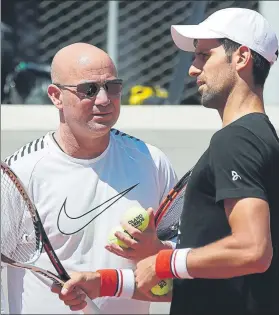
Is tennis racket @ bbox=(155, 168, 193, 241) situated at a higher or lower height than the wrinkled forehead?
lower

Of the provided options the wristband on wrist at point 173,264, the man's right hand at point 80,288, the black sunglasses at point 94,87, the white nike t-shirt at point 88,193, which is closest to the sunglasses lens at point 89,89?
the black sunglasses at point 94,87

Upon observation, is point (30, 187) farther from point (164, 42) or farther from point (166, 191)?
point (164, 42)

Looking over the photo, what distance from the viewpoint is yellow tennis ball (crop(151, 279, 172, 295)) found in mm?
3681

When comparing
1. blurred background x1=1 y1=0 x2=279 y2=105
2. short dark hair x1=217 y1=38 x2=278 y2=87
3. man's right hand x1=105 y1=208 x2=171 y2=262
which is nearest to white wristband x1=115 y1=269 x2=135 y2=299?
man's right hand x1=105 y1=208 x2=171 y2=262

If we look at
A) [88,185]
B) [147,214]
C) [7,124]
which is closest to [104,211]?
[88,185]

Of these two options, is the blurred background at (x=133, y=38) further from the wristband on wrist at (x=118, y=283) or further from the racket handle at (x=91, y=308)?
the wristband on wrist at (x=118, y=283)

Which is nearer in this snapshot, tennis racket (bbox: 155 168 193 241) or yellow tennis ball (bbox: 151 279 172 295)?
yellow tennis ball (bbox: 151 279 172 295)

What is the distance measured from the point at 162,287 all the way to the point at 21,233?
83cm

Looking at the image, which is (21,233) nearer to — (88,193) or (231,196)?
(88,193)

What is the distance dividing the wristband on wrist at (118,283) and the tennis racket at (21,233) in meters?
0.29

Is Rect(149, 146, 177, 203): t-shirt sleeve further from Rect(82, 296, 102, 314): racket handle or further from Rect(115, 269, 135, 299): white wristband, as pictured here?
Rect(115, 269, 135, 299): white wristband

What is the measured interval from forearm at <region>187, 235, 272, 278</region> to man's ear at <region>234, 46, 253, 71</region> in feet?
Result: 2.00

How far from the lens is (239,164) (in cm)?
312

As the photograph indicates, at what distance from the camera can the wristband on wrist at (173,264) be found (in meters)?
3.23
